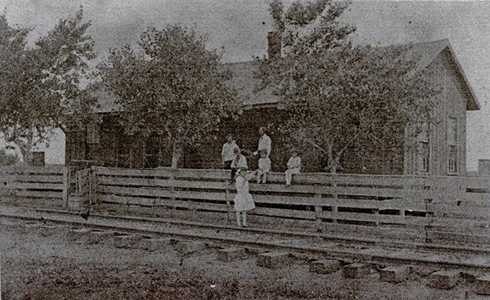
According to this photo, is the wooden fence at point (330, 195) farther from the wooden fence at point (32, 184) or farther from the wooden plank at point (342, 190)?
the wooden fence at point (32, 184)

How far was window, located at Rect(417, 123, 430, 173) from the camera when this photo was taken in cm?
1141

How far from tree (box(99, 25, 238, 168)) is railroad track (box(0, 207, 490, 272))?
273cm

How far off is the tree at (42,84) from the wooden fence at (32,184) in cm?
64

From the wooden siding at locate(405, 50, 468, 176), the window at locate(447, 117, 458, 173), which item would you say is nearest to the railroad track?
the wooden siding at locate(405, 50, 468, 176)

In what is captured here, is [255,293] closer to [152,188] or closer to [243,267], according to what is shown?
[243,267]

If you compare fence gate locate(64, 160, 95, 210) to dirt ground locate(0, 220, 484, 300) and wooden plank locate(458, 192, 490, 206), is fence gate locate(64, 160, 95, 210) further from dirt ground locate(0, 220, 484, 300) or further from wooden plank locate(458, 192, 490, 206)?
wooden plank locate(458, 192, 490, 206)

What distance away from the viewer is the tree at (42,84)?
10178mm

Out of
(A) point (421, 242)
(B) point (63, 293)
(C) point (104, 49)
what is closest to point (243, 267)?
(B) point (63, 293)

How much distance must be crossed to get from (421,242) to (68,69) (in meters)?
7.67

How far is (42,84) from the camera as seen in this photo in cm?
1132

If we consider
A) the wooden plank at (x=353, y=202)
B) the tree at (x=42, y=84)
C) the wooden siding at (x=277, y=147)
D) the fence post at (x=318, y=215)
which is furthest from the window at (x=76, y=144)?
the fence post at (x=318, y=215)

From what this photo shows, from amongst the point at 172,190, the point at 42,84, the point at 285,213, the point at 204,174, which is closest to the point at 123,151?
the point at 42,84

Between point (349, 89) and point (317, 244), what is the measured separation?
402 cm

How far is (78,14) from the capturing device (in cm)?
688
